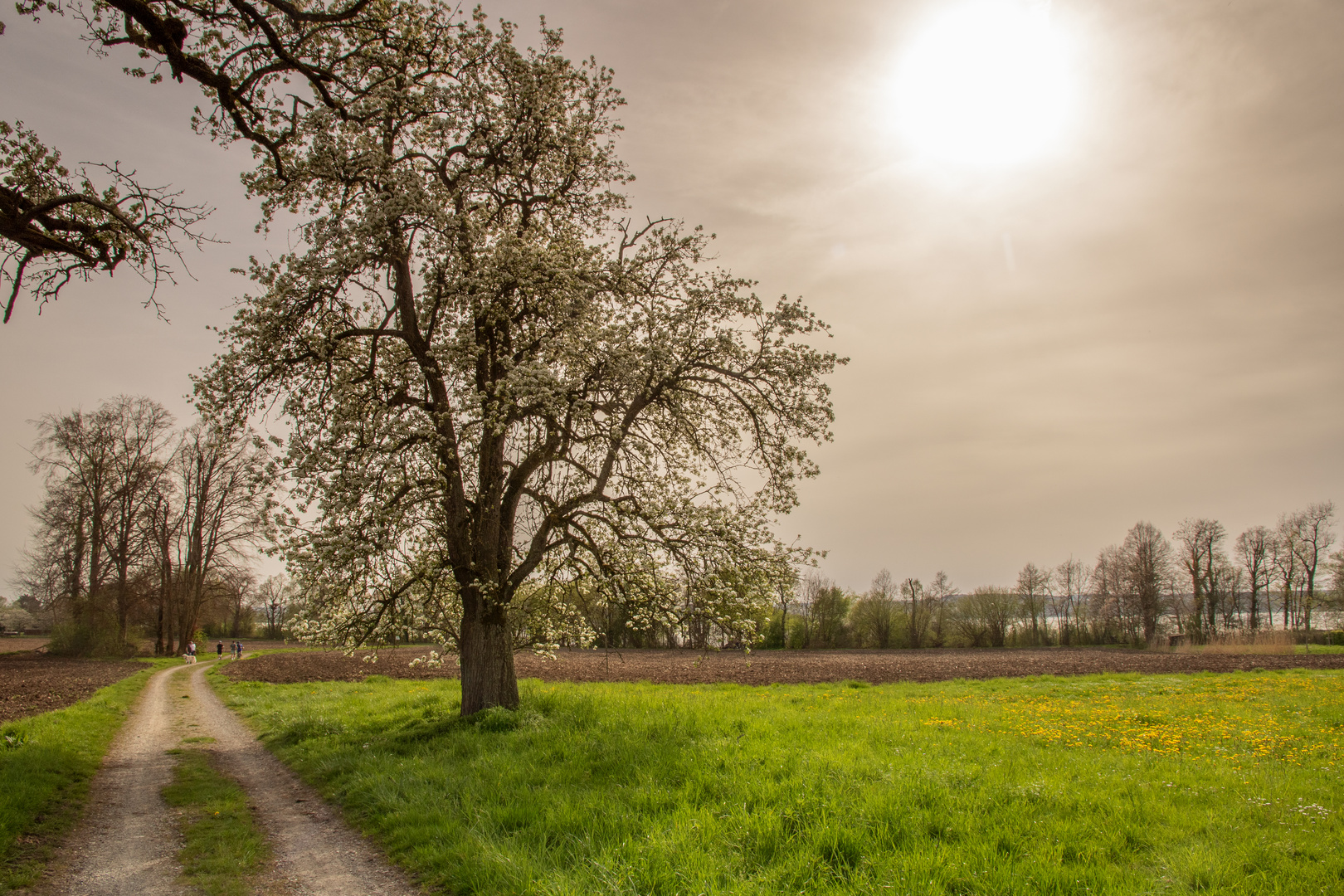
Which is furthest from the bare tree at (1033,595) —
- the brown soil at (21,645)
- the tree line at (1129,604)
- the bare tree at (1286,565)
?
the brown soil at (21,645)

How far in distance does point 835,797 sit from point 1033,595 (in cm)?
9400

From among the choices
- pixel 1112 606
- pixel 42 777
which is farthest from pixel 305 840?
pixel 1112 606

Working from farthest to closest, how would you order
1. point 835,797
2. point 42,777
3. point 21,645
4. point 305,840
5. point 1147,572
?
point 1147,572 → point 21,645 → point 42,777 → point 305,840 → point 835,797

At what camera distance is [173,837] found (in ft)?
26.5

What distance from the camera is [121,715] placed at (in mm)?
18531

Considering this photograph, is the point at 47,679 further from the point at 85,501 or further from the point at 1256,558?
the point at 1256,558

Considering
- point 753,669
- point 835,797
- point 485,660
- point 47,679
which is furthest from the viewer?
point 753,669

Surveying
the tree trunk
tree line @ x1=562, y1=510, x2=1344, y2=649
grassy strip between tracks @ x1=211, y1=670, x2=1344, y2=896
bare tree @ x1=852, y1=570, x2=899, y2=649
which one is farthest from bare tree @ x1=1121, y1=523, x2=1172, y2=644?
the tree trunk

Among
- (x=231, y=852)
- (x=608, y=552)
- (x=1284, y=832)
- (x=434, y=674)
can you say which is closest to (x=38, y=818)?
(x=231, y=852)

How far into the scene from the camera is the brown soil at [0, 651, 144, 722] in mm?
18719

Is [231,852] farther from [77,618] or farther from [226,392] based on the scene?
[77,618]

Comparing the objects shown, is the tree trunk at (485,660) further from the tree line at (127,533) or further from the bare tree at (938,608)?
the bare tree at (938,608)

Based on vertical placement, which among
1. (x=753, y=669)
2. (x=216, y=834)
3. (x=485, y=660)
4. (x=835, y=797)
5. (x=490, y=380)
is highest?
(x=490, y=380)

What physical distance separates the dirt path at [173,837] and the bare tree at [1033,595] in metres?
90.8
